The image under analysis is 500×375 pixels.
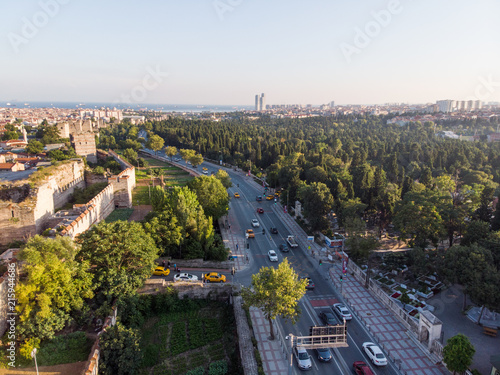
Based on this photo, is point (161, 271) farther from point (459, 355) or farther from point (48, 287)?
point (459, 355)

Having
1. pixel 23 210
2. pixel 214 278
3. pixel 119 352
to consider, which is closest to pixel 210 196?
pixel 214 278

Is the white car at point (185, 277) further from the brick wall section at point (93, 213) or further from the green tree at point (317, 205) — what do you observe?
the green tree at point (317, 205)

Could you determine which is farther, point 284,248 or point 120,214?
point 120,214

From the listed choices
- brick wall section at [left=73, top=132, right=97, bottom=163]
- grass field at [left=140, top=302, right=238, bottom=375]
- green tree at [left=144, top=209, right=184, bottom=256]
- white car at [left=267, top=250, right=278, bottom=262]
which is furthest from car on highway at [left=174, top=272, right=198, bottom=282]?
brick wall section at [left=73, top=132, right=97, bottom=163]

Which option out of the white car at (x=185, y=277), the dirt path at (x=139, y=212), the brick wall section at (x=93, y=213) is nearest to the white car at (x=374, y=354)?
the white car at (x=185, y=277)

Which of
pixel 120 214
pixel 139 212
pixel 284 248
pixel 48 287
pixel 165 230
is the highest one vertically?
pixel 48 287

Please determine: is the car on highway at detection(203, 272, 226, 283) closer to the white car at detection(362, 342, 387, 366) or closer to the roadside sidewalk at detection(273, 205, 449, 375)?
the roadside sidewalk at detection(273, 205, 449, 375)
